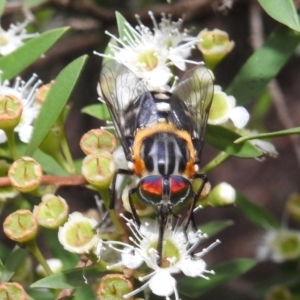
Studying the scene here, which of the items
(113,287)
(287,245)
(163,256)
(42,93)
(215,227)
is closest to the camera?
(113,287)

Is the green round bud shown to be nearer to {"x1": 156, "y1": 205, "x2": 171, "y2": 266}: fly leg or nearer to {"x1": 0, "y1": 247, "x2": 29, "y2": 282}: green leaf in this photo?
{"x1": 156, "y1": 205, "x2": 171, "y2": 266}: fly leg

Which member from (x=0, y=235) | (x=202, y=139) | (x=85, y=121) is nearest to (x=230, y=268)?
(x=202, y=139)

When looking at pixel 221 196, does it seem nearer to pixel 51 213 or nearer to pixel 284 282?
pixel 51 213

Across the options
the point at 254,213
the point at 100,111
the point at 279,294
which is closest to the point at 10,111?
the point at 100,111

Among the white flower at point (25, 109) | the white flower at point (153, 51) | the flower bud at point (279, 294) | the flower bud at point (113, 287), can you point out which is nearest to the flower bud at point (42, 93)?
the white flower at point (25, 109)

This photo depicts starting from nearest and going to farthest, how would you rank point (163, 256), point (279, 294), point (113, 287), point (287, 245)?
point (113, 287) < point (163, 256) < point (279, 294) < point (287, 245)

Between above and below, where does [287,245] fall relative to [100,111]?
below

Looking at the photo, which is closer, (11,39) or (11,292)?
(11,292)
